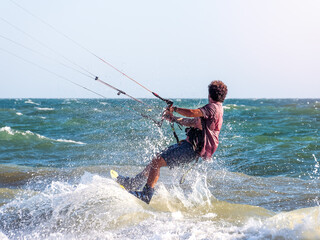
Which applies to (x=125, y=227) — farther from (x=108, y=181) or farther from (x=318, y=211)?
(x=318, y=211)

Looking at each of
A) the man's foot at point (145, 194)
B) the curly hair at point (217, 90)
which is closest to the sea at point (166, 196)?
the man's foot at point (145, 194)

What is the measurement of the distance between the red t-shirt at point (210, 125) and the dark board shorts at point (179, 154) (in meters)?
0.19

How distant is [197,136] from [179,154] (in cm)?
39

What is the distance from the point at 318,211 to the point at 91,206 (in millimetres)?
2993

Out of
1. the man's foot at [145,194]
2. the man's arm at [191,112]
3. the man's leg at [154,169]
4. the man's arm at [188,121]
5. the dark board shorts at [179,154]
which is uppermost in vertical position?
the man's arm at [191,112]

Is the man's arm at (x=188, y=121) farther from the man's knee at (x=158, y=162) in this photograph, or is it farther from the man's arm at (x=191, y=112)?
the man's knee at (x=158, y=162)

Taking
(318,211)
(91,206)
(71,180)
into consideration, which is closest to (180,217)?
(91,206)

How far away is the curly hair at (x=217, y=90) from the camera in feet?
19.7

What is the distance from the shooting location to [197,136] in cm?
617

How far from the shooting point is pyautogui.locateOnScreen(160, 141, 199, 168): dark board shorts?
20.4 feet

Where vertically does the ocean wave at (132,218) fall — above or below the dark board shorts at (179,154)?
below

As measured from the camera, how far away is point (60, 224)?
5410 millimetres

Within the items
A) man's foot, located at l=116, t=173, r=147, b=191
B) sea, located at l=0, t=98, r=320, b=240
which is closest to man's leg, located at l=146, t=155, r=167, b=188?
man's foot, located at l=116, t=173, r=147, b=191

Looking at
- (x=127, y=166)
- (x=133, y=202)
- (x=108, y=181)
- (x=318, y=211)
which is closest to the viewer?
(x=318, y=211)
